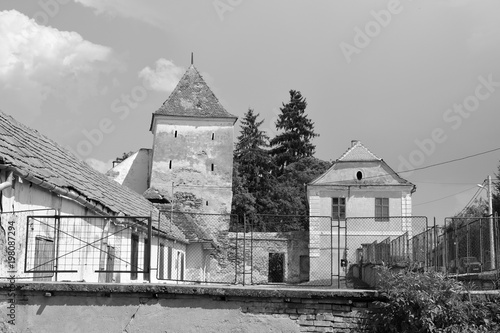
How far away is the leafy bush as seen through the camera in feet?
24.4

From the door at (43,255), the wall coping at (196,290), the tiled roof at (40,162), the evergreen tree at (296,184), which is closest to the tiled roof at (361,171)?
the evergreen tree at (296,184)

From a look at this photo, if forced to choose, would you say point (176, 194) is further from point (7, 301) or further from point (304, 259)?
point (7, 301)

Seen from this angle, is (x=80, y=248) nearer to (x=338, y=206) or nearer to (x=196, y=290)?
(x=196, y=290)

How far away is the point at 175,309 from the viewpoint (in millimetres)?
8188

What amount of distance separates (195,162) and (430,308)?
122 ft

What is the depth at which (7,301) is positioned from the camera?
27.0 feet

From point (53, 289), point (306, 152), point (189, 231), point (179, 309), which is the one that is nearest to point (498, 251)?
point (179, 309)

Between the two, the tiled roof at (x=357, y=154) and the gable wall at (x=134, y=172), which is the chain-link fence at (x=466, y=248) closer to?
the tiled roof at (x=357, y=154)

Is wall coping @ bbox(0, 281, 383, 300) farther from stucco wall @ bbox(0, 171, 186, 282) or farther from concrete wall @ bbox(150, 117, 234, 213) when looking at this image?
concrete wall @ bbox(150, 117, 234, 213)

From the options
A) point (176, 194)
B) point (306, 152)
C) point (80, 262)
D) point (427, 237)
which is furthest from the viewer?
point (306, 152)

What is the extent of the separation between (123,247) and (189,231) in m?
15.0

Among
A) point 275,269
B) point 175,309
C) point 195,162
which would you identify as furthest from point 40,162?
point 275,269

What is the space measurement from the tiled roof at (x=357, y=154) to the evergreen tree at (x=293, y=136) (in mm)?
31814

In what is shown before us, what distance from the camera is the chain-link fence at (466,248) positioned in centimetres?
1602
